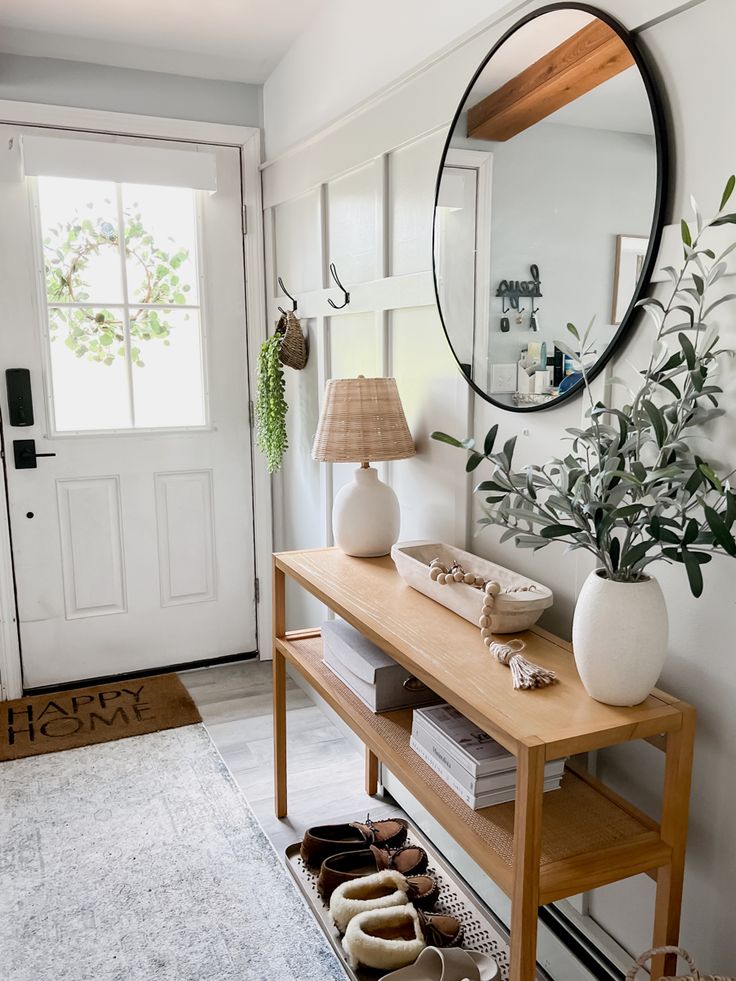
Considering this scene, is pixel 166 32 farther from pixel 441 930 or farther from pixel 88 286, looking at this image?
pixel 441 930

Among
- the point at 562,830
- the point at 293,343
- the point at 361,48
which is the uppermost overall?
the point at 361,48

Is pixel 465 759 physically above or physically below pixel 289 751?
above

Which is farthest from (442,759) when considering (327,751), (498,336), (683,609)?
(327,751)

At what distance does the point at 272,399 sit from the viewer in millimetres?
2852

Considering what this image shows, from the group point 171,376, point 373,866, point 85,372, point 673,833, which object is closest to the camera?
point 673,833

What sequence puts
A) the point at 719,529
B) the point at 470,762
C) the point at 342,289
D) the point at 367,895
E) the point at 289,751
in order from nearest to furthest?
1. the point at 719,529
2. the point at 470,762
3. the point at 367,895
4. the point at 342,289
5. the point at 289,751

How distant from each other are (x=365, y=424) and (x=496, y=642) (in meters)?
0.75

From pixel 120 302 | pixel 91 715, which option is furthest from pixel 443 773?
pixel 120 302

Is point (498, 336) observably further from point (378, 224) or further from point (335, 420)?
point (378, 224)

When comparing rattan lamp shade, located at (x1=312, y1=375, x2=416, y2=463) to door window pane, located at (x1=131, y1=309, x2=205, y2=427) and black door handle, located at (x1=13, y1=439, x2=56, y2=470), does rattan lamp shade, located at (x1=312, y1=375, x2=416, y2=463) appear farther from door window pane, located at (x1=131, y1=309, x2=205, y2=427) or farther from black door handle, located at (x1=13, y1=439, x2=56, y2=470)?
black door handle, located at (x1=13, y1=439, x2=56, y2=470)

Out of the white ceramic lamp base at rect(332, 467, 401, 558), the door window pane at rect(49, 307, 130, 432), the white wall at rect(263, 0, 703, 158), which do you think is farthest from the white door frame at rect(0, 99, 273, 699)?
the white ceramic lamp base at rect(332, 467, 401, 558)

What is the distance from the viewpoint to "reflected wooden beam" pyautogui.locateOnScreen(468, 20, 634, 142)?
140cm

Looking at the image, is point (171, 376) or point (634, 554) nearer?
point (634, 554)

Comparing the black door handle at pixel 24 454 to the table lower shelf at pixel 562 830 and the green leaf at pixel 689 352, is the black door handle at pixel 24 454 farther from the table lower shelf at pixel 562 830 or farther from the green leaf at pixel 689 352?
the green leaf at pixel 689 352
